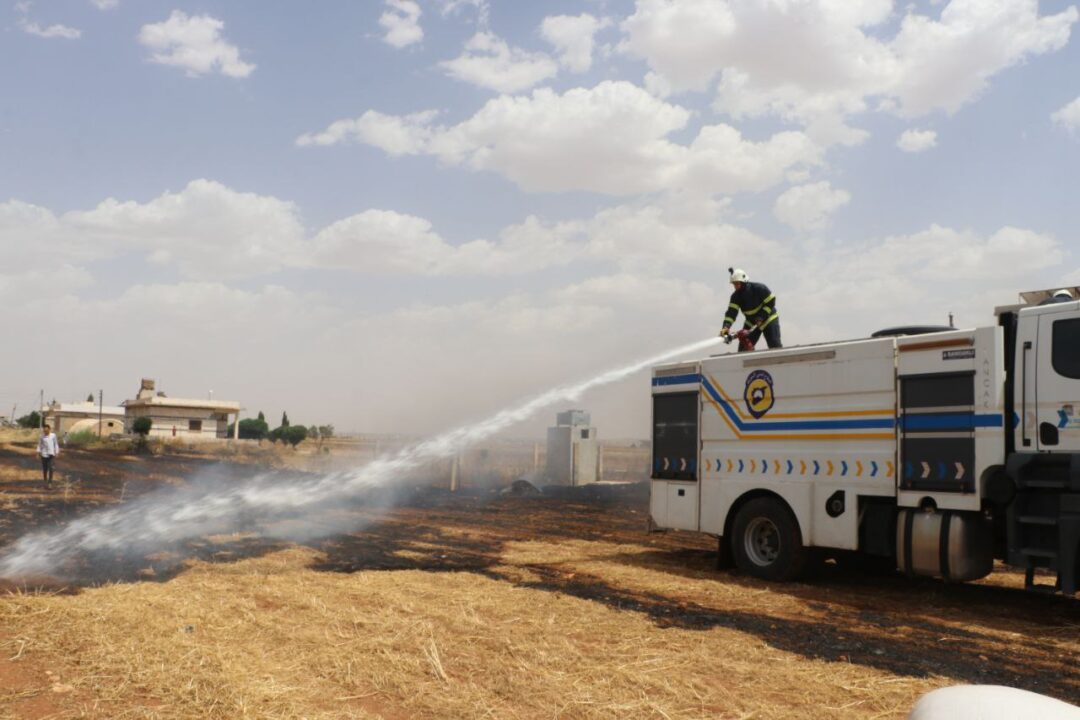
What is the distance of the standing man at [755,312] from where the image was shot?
12.3 m

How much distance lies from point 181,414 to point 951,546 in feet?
189

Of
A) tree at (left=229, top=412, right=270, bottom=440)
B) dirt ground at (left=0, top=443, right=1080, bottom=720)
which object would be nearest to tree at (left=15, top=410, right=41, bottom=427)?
tree at (left=229, top=412, right=270, bottom=440)

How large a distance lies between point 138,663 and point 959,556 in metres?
8.11

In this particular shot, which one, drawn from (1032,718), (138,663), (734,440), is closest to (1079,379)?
(734,440)

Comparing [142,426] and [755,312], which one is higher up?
[755,312]

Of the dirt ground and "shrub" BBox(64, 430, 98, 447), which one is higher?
the dirt ground

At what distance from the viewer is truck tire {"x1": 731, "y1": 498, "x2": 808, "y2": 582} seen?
10.4 meters

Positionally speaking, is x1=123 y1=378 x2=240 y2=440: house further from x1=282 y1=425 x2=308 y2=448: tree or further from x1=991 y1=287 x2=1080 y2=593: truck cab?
x1=991 y1=287 x2=1080 y2=593: truck cab

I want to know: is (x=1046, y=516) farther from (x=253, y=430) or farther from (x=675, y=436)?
(x=253, y=430)

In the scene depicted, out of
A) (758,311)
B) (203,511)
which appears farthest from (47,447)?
(758,311)

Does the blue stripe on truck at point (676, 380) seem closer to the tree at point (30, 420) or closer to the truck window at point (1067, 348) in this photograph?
the truck window at point (1067, 348)

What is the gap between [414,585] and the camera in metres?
9.86

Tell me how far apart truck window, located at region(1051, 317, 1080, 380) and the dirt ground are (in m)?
2.65

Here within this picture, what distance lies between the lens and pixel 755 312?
40.6ft
